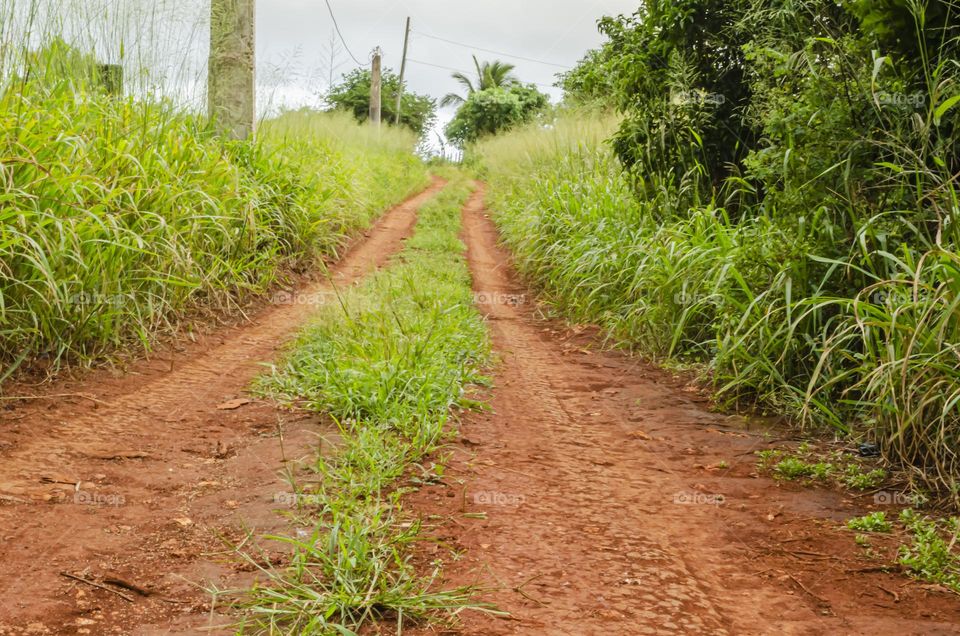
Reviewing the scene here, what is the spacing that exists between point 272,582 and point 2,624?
703 millimetres

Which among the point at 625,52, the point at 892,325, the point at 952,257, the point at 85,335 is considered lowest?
the point at 85,335

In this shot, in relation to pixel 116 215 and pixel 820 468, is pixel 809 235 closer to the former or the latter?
pixel 820 468

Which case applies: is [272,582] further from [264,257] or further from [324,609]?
[264,257]

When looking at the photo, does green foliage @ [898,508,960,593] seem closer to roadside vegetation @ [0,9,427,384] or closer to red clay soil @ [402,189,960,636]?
red clay soil @ [402,189,960,636]

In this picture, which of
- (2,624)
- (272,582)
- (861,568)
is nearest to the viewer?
(2,624)

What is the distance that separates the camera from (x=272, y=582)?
93.8 inches

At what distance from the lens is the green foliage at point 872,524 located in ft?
9.82

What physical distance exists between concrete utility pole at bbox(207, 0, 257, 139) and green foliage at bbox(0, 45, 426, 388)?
0.35 metres

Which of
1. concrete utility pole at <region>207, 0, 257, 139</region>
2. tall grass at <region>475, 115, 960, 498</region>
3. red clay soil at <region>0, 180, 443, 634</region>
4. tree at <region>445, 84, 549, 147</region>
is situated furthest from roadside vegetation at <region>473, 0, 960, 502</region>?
tree at <region>445, 84, 549, 147</region>

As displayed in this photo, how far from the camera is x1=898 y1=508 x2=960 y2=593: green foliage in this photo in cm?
263

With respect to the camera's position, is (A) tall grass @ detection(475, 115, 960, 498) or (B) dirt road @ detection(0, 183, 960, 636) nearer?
(B) dirt road @ detection(0, 183, 960, 636)

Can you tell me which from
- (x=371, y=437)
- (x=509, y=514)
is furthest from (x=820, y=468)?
(x=371, y=437)

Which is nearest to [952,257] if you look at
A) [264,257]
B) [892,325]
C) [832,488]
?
[892,325]

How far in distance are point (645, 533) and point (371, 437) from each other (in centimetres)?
120
